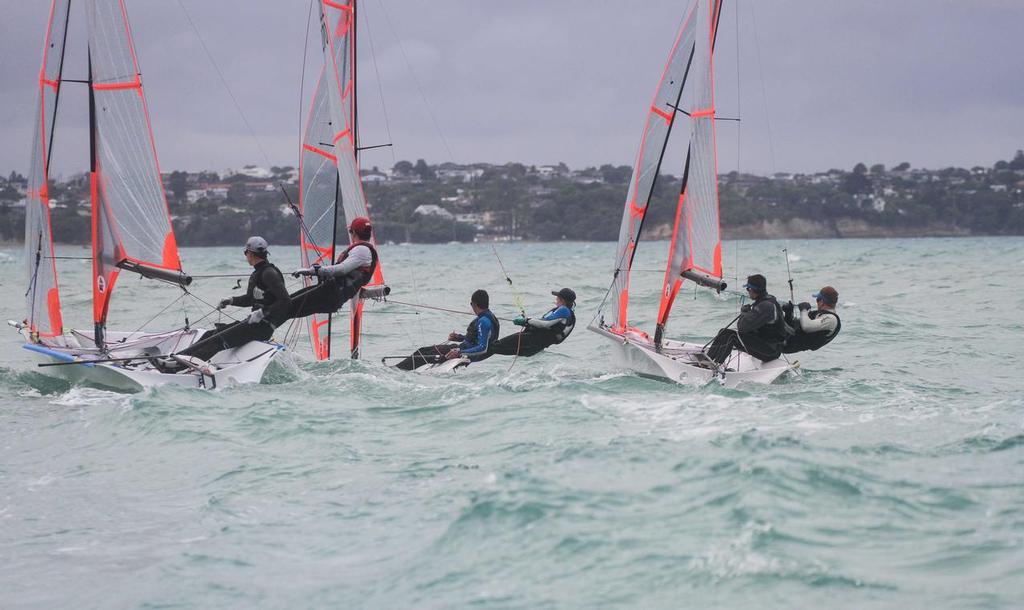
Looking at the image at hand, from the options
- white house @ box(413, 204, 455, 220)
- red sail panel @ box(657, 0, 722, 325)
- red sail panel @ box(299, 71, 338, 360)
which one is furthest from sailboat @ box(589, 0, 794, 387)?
white house @ box(413, 204, 455, 220)

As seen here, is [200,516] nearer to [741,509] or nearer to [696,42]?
[741,509]

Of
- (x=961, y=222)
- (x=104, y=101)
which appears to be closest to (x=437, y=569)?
(x=104, y=101)

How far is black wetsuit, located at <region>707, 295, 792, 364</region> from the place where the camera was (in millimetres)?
10727

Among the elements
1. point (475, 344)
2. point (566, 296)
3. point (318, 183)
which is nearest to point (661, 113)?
point (566, 296)

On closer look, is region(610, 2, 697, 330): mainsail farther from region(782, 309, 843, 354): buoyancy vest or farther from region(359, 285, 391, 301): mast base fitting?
region(359, 285, 391, 301): mast base fitting

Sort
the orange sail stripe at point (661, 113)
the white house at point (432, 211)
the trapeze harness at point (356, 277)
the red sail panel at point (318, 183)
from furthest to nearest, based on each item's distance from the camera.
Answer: the white house at point (432, 211)
the red sail panel at point (318, 183)
the orange sail stripe at point (661, 113)
the trapeze harness at point (356, 277)

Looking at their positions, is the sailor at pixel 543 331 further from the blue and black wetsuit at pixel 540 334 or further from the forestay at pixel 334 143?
the forestay at pixel 334 143

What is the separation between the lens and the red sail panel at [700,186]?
12.0m

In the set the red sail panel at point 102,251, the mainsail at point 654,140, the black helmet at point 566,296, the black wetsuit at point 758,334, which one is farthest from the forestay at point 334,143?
the black wetsuit at point 758,334

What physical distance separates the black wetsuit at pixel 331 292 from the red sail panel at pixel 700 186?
10.5ft

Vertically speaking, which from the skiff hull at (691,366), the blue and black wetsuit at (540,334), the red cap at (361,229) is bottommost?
the skiff hull at (691,366)

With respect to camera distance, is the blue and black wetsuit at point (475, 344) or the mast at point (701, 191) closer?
the blue and black wetsuit at point (475, 344)

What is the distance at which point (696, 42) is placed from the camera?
39.7 feet

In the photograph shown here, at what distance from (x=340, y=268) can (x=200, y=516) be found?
412 cm
